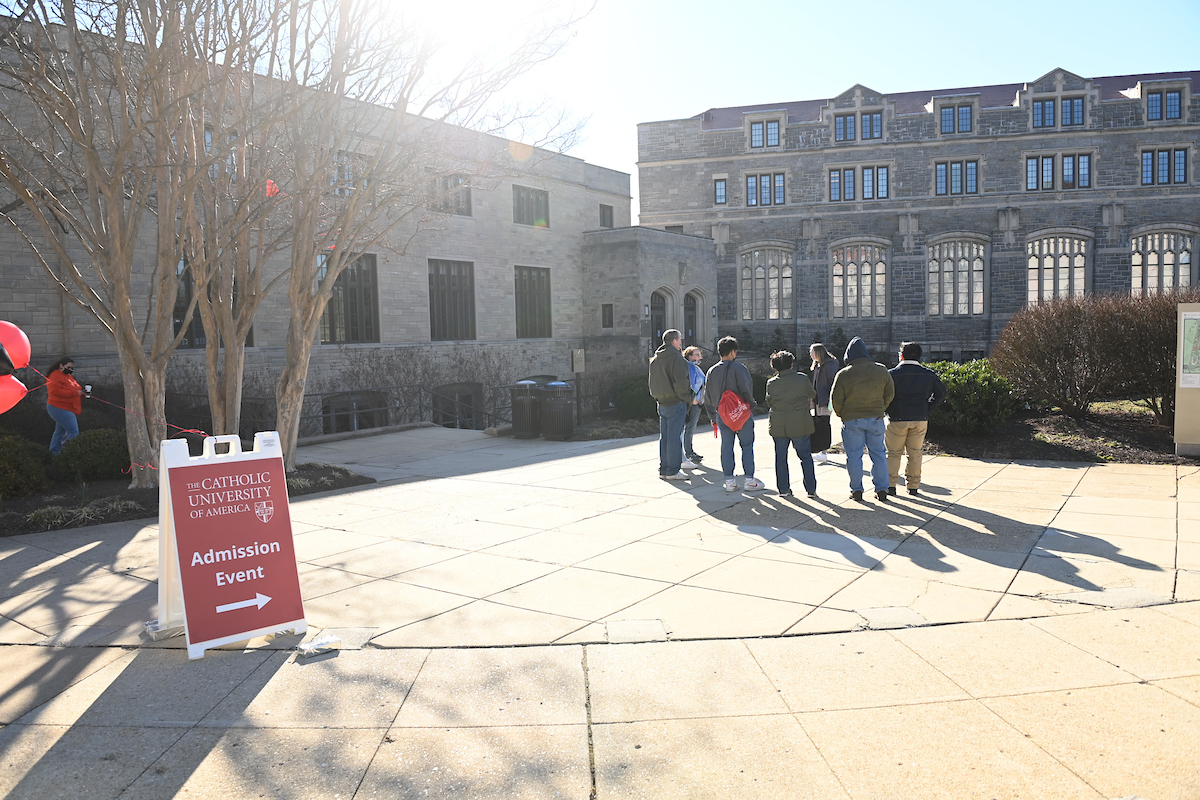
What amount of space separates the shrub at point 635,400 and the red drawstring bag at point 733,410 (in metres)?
9.54

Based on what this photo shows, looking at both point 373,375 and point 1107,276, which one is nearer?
point 373,375

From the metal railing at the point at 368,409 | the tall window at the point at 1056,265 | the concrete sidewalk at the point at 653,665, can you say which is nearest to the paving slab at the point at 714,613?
the concrete sidewalk at the point at 653,665

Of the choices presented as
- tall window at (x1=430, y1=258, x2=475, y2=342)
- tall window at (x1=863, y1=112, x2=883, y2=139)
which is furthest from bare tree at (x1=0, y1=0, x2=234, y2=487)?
tall window at (x1=863, y1=112, x2=883, y2=139)

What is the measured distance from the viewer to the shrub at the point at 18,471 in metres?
9.31

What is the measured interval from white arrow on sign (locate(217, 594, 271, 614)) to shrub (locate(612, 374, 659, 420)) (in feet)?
46.8

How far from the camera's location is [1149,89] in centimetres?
3853

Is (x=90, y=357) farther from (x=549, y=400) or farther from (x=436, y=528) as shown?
(x=436, y=528)

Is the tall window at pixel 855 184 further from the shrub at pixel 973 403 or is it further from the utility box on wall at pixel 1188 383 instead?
the utility box on wall at pixel 1188 383

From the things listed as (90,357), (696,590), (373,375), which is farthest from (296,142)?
(373,375)

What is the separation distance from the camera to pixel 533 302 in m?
29.5

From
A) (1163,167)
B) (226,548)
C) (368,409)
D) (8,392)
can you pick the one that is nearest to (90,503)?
(8,392)

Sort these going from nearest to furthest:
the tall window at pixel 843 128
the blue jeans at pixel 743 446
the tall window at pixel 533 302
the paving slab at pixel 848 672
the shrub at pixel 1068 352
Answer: the paving slab at pixel 848 672 < the blue jeans at pixel 743 446 < the shrub at pixel 1068 352 < the tall window at pixel 533 302 < the tall window at pixel 843 128

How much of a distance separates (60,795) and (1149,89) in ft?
159

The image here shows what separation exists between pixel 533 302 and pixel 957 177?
2375cm
